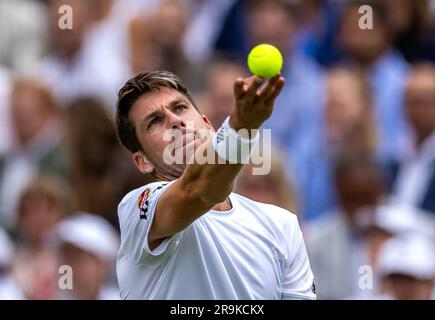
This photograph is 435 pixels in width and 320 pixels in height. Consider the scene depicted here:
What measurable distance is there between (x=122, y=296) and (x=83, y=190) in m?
3.56

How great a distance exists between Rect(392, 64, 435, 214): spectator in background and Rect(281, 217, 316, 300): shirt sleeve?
9.65 feet

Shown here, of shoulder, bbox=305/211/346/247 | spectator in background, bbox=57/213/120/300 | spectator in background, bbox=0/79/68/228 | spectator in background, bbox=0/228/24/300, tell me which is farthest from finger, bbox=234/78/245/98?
spectator in background, bbox=0/79/68/228

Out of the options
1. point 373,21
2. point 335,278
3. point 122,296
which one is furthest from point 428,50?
point 122,296

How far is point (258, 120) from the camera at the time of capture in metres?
3.72

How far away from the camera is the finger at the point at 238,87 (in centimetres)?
356

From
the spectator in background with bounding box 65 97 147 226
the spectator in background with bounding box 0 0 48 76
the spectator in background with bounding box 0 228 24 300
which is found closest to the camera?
the spectator in background with bounding box 0 228 24 300

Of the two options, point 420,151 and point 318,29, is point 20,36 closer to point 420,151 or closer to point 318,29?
point 318,29

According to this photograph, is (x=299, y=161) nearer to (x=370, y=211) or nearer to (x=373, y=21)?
(x=370, y=211)

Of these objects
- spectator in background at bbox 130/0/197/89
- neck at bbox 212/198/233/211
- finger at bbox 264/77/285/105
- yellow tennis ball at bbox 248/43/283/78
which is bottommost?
neck at bbox 212/198/233/211

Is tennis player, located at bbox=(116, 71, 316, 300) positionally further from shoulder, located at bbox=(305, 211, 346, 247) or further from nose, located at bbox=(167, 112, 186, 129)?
shoulder, located at bbox=(305, 211, 346, 247)

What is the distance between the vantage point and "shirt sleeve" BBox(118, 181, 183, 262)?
400 centimetres

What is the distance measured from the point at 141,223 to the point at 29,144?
4.43 m

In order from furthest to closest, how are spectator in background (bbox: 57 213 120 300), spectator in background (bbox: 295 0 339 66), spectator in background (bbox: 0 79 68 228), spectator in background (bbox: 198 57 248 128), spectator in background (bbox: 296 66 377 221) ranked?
spectator in background (bbox: 295 0 339 66) < spectator in background (bbox: 0 79 68 228) < spectator in background (bbox: 198 57 248 128) < spectator in background (bbox: 296 66 377 221) < spectator in background (bbox: 57 213 120 300)

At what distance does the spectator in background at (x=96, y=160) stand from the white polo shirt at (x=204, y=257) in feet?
10.9
